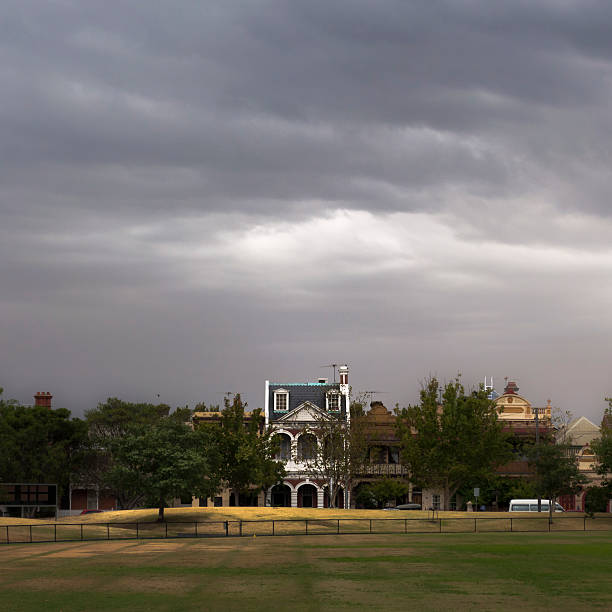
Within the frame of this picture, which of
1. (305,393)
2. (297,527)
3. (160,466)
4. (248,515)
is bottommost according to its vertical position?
(297,527)

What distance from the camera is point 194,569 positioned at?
4325cm

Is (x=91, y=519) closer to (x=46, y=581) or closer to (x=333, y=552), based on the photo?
(x=333, y=552)

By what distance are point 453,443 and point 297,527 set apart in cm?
2537

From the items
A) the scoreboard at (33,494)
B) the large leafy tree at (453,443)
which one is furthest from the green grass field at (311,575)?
the large leafy tree at (453,443)

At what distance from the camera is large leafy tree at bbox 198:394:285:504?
9800cm

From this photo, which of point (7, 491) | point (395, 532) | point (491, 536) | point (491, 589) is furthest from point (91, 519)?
point (491, 589)

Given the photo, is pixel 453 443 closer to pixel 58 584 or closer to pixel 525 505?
pixel 525 505

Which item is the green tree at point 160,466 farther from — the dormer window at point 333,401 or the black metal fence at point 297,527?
the dormer window at point 333,401

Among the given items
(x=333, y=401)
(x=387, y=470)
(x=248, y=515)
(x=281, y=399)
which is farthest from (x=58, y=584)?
(x=333, y=401)

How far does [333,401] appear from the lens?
118 metres

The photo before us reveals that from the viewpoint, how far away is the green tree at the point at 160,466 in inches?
3263

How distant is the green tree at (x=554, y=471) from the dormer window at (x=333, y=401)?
37047 millimetres

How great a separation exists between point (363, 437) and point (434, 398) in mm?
8990

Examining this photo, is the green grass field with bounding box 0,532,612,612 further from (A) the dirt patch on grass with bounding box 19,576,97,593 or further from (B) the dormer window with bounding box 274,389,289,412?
(B) the dormer window with bounding box 274,389,289,412
